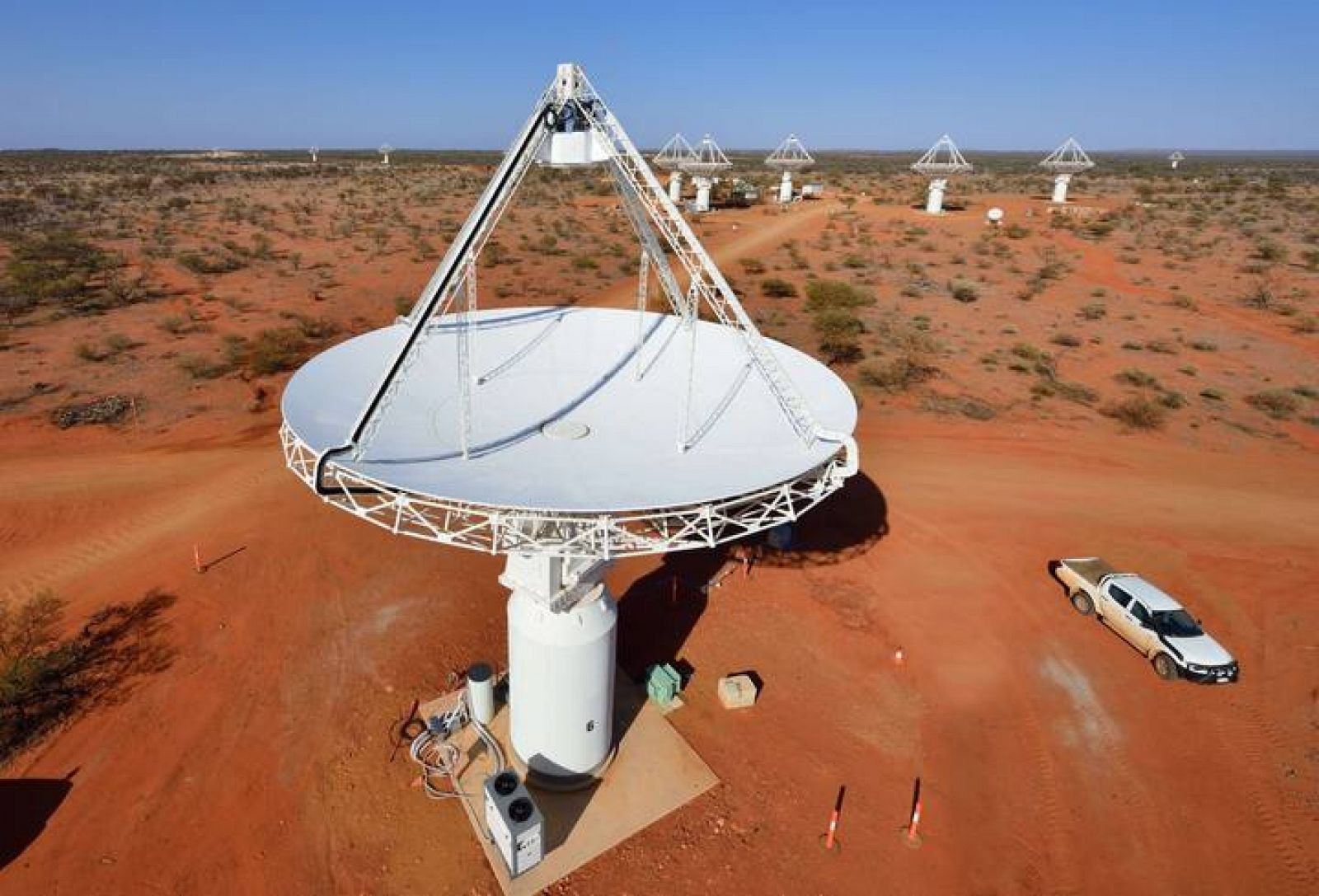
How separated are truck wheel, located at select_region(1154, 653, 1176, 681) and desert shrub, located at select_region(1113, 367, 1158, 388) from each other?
Answer: 81.9 ft

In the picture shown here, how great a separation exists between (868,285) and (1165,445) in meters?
29.7

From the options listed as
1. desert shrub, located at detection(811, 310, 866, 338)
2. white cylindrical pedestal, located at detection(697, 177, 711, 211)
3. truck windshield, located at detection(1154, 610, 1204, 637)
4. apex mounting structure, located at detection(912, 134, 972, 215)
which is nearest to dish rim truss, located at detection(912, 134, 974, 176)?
apex mounting structure, located at detection(912, 134, 972, 215)

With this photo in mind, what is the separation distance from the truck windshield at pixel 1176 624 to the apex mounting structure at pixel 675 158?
279ft

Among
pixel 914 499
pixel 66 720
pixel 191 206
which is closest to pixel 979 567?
pixel 914 499

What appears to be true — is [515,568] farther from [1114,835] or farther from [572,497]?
[1114,835]

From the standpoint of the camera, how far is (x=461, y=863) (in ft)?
45.3

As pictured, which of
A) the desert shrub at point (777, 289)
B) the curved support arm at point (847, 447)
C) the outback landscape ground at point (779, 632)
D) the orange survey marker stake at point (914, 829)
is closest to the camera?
the curved support arm at point (847, 447)

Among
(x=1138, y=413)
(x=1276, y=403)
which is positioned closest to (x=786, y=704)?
(x=1138, y=413)

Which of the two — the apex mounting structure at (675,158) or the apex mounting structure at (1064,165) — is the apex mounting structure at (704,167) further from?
the apex mounting structure at (1064,165)

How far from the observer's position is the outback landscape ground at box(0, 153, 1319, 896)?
14.3 m

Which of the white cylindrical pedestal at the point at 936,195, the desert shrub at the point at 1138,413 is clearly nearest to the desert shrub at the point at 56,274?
the desert shrub at the point at 1138,413

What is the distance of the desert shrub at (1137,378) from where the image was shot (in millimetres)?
38938

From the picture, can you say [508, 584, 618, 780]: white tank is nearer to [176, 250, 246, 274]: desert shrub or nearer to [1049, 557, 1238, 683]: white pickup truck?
[1049, 557, 1238, 683]: white pickup truck

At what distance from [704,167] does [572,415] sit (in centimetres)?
8503
